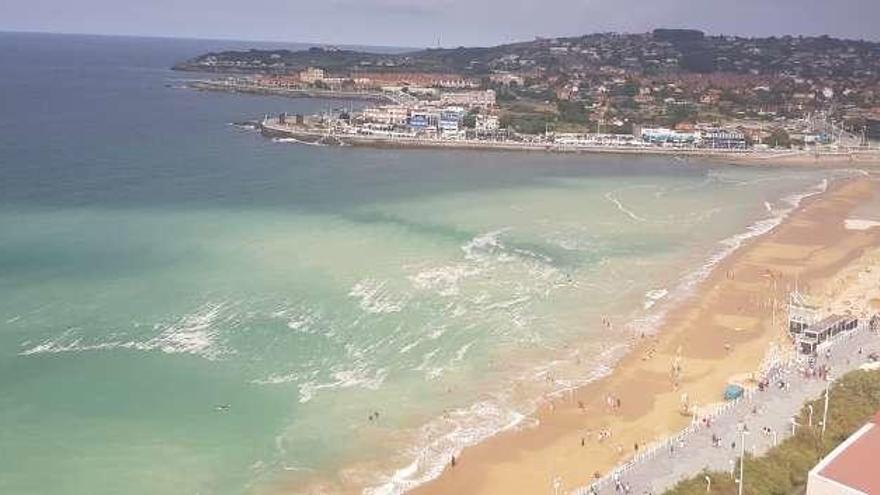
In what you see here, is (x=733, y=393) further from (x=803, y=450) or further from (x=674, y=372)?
(x=803, y=450)

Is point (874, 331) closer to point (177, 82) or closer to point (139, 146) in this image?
point (139, 146)

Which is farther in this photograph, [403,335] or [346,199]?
[346,199]

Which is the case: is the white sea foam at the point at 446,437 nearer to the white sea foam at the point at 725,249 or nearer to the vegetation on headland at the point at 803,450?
the vegetation on headland at the point at 803,450

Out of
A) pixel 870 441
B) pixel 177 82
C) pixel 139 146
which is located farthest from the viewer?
pixel 177 82

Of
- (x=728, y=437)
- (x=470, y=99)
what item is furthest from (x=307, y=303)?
(x=470, y=99)

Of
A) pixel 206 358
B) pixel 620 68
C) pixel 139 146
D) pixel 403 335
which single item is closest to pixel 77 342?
pixel 206 358

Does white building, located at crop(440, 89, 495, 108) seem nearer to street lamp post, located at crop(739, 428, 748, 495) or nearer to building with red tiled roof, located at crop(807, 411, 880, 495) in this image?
street lamp post, located at crop(739, 428, 748, 495)

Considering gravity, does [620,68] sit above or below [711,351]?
above
